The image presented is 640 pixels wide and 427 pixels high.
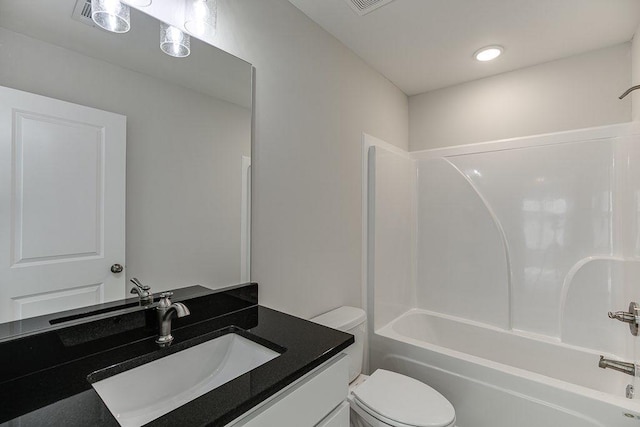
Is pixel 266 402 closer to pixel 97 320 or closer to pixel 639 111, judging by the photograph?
pixel 97 320

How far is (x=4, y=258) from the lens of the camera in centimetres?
79

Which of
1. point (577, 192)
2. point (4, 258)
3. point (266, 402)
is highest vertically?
point (577, 192)

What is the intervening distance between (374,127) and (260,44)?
1133 mm

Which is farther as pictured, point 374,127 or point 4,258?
point 374,127

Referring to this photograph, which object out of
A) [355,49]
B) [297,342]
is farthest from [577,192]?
[297,342]

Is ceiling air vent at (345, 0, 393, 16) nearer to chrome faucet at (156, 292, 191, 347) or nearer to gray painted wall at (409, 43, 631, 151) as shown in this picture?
gray painted wall at (409, 43, 631, 151)

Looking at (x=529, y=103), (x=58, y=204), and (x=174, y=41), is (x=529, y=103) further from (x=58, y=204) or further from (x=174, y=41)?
Answer: (x=58, y=204)

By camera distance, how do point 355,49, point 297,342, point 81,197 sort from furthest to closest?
point 355,49, point 297,342, point 81,197

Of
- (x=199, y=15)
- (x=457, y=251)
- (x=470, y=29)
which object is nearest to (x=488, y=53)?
(x=470, y=29)

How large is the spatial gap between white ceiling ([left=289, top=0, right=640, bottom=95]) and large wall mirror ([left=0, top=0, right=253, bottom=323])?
874mm

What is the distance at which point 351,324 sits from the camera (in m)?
1.74

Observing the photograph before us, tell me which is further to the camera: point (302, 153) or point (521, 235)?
point (521, 235)

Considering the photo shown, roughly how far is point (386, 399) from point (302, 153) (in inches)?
52.6

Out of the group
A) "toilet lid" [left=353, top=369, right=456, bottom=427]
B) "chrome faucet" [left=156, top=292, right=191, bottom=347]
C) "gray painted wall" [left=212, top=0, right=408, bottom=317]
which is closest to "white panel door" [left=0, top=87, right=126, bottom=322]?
"chrome faucet" [left=156, top=292, right=191, bottom=347]
